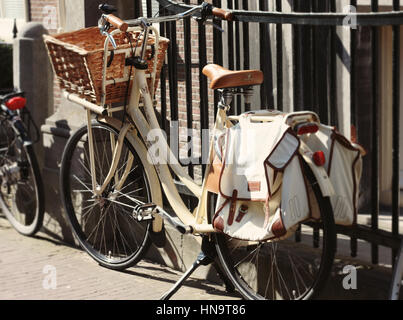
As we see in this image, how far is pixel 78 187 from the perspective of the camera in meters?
6.75

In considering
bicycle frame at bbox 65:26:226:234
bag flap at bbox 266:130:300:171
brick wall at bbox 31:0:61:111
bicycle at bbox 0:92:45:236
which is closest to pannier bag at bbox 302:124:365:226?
bag flap at bbox 266:130:300:171

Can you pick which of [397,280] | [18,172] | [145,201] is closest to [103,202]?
[145,201]

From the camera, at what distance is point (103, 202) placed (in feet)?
20.3

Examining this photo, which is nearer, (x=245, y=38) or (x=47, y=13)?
(x=245, y=38)

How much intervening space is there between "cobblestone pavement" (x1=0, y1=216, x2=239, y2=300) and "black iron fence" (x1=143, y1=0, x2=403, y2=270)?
3.61 ft

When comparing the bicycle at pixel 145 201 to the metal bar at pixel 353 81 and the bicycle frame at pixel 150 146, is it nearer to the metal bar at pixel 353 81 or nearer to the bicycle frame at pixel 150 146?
the bicycle frame at pixel 150 146

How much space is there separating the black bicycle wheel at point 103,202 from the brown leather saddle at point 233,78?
4.36 ft

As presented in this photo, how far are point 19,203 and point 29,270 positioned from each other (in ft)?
4.00

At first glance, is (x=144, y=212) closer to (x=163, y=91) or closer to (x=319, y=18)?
(x=163, y=91)

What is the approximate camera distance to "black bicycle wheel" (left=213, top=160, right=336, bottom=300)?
5223 mm

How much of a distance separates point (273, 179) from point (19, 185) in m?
3.57

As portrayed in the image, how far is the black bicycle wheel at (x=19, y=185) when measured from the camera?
7117 mm

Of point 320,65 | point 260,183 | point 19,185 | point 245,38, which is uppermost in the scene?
point 245,38

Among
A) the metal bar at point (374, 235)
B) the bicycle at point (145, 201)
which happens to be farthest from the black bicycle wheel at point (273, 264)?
the metal bar at point (374, 235)
